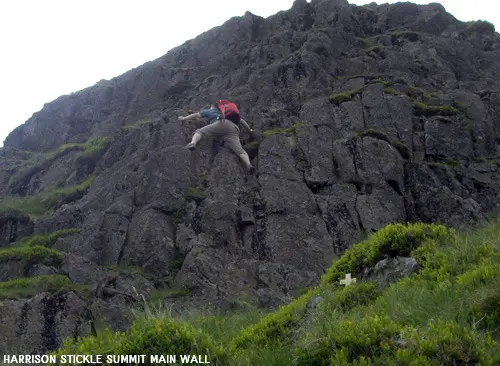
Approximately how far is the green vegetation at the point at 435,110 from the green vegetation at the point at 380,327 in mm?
15929

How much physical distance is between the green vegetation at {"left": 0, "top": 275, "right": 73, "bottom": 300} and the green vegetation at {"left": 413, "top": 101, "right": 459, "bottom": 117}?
18216mm

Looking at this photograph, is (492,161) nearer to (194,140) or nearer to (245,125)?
(245,125)

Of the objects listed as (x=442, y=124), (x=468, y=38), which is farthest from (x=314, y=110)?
(x=468, y=38)

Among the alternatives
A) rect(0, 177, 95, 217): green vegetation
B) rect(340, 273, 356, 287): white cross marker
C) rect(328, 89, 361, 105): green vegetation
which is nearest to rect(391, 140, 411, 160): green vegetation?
rect(328, 89, 361, 105): green vegetation

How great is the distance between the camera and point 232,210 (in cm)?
1925

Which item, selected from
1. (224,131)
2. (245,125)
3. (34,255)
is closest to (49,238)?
(34,255)

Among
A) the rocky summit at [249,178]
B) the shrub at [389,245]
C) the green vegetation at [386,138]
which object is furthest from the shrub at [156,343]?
the green vegetation at [386,138]

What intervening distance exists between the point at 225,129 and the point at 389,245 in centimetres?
1316

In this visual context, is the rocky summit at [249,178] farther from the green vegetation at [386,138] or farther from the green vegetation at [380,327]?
the green vegetation at [380,327]

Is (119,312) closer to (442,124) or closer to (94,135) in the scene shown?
(442,124)

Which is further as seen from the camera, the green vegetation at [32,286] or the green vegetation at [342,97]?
the green vegetation at [342,97]

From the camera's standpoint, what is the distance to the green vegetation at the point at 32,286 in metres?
14.4

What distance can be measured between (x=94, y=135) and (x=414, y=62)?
805 inches

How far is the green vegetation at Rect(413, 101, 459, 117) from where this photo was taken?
25.2 m
